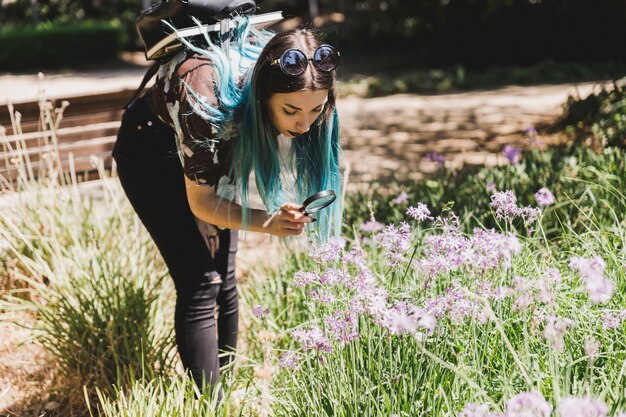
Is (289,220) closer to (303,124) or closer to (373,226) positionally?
(303,124)

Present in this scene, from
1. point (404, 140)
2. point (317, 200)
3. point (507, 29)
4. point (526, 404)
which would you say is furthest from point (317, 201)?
point (507, 29)

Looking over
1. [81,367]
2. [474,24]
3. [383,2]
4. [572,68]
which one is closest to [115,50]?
[383,2]

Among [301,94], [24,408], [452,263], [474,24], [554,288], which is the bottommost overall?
[24,408]

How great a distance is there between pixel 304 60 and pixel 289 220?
0.43 metres

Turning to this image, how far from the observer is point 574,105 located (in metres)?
7.04

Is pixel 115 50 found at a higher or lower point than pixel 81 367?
higher

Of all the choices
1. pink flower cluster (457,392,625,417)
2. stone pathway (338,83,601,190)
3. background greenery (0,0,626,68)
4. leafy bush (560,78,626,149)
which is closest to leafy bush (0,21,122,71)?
background greenery (0,0,626,68)

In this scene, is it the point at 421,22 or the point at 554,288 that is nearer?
the point at 554,288

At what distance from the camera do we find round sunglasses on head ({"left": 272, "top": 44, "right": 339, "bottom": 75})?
6.31 ft

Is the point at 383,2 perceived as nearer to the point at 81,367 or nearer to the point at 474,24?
the point at 474,24

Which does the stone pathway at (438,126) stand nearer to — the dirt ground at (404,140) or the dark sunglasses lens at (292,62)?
the dirt ground at (404,140)

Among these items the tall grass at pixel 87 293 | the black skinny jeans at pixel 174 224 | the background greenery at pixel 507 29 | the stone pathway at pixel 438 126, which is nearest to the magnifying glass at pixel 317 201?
the black skinny jeans at pixel 174 224

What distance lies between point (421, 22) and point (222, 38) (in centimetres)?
1315

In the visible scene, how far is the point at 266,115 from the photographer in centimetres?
208
